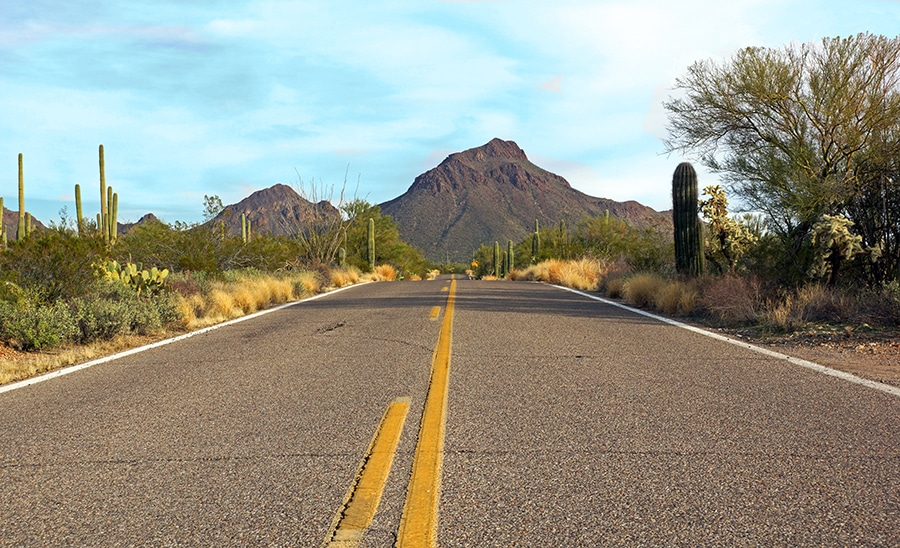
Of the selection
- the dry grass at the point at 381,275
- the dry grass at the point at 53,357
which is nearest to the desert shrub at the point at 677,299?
the dry grass at the point at 53,357

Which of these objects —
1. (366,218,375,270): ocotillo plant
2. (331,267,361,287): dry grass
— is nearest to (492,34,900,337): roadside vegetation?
(331,267,361,287): dry grass

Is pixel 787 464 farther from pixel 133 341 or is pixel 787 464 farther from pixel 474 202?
pixel 474 202

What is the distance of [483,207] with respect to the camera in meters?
147

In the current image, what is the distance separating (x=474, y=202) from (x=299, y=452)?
146m

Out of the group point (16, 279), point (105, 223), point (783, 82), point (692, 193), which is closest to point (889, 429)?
point (16, 279)

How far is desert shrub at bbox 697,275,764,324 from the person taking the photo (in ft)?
38.8

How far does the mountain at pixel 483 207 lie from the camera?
13075 centimetres

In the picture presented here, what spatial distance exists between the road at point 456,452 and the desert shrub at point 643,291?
759 cm

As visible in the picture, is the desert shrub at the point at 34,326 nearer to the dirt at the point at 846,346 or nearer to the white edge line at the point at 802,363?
the white edge line at the point at 802,363

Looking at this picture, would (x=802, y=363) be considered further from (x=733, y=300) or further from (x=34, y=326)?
(x=34, y=326)

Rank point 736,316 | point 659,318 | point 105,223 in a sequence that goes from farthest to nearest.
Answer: point 105,223
point 659,318
point 736,316

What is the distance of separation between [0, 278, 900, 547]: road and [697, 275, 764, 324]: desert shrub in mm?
3799

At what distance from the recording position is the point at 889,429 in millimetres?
4812

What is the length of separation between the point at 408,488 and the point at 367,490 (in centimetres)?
20
